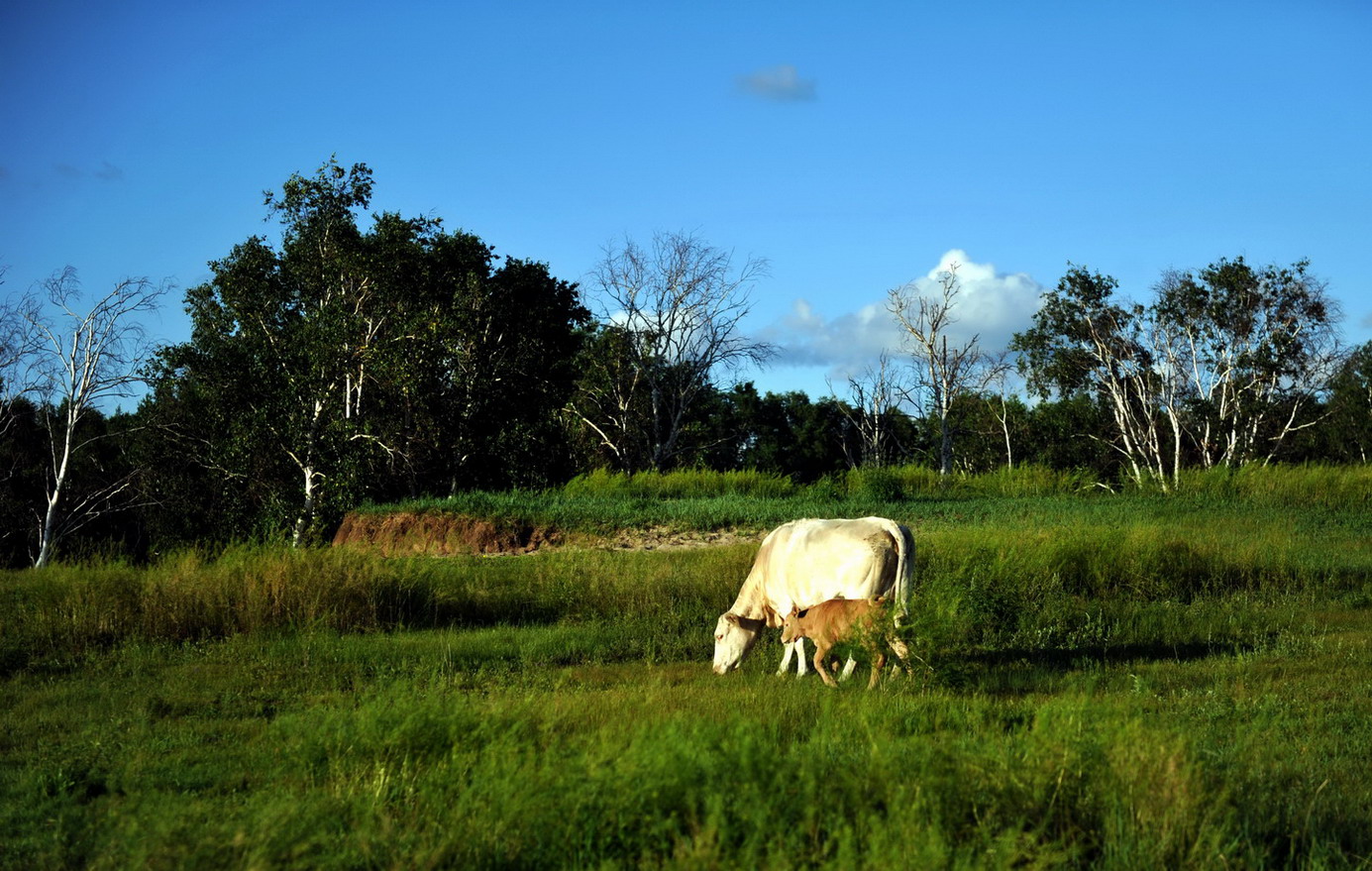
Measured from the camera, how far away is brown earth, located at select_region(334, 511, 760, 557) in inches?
859

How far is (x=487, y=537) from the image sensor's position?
22516mm

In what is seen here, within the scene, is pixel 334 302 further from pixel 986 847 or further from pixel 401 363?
Result: pixel 986 847

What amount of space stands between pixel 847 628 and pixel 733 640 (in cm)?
167

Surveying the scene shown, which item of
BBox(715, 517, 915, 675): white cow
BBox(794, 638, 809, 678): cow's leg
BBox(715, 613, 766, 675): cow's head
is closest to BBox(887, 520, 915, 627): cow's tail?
BBox(715, 517, 915, 675): white cow

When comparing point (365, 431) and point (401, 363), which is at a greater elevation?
point (401, 363)

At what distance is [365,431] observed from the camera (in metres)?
28.9

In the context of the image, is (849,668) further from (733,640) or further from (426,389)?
(426,389)

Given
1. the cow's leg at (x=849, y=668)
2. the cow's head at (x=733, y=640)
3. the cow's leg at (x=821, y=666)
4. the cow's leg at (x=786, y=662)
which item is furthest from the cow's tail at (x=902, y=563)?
the cow's head at (x=733, y=640)

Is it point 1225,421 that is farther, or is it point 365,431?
point 1225,421

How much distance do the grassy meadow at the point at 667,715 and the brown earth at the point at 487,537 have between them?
2.26 metres

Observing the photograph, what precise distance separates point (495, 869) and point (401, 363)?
83.6 ft

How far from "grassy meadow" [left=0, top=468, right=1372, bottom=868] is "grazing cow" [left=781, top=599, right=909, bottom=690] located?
244 millimetres

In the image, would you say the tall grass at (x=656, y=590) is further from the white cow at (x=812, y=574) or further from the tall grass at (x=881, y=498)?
the tall grass at (x=881, y=498)

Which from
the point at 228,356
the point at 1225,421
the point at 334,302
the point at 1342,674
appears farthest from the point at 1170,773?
the point at 1225,421
